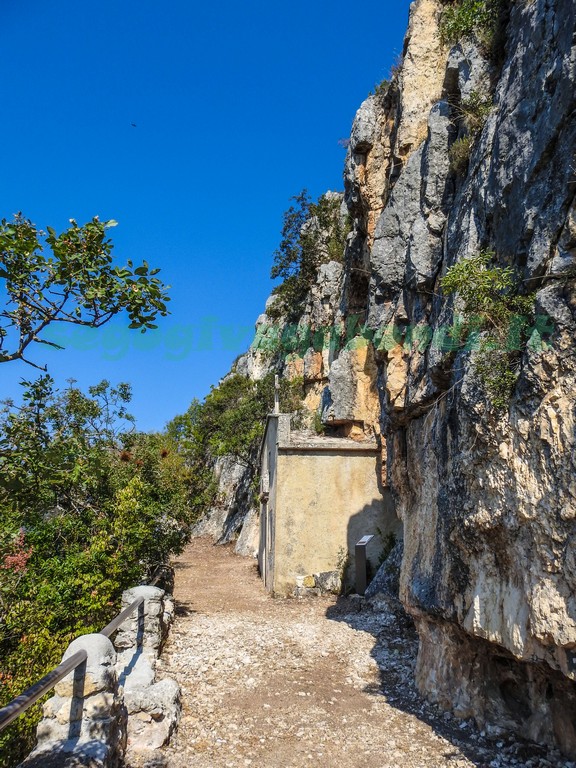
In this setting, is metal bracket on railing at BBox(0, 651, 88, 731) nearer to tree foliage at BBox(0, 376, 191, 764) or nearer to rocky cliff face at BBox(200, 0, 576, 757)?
tree foliage at BBox(0, 376, 191, 764)

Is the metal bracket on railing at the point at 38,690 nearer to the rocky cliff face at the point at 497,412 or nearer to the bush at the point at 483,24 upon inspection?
the rocky cliff face at the point at 497,412

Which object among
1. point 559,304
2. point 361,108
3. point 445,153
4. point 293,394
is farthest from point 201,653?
point 293,394

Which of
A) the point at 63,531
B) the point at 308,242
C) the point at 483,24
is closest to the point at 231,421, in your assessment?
the point at 308,242

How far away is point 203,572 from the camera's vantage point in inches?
834

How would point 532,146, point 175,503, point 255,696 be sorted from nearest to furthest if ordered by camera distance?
point 532,146
point 255,696
point 175,503

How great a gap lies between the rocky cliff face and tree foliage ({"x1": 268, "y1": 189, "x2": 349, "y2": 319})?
1752cm

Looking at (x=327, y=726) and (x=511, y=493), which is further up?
(x=511, y=493)

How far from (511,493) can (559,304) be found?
80.0 inches

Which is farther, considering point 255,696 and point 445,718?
point 255,696

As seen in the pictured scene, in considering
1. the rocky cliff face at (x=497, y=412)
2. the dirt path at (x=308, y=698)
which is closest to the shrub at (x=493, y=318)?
the rocky cliff face at (x=497, y=412)

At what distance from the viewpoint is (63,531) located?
9797 millimetres

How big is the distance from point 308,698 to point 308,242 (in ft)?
82.0

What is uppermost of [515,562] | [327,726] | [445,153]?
[445,153]

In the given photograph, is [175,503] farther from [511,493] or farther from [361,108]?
[361,108]
